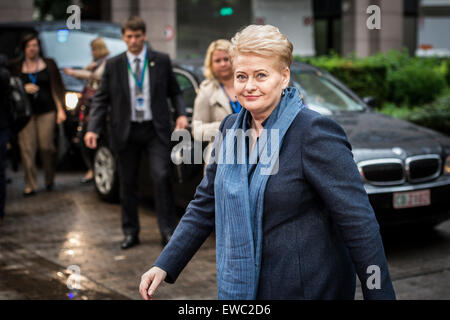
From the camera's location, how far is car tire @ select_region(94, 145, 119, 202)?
928 cm

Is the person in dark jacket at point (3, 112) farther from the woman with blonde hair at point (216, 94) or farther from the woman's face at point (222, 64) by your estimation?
the woman's face at point (222, 64)

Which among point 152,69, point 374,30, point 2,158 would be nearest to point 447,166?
point 152,69

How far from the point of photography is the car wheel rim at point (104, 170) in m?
9.30

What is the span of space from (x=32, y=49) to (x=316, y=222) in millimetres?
8190

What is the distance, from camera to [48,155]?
10.6 m

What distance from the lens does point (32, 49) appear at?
400 inches

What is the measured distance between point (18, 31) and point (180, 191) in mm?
6247

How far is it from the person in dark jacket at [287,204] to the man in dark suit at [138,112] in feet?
14.5

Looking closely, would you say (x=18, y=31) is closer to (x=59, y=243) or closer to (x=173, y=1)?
(x=59, y=243)

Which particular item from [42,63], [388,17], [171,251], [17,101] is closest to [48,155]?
[42,63]

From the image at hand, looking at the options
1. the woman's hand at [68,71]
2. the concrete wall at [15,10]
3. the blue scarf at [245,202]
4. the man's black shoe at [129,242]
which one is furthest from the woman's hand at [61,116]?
the concrete wall at [15,10]

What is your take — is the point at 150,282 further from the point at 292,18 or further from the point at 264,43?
the point at 292,18

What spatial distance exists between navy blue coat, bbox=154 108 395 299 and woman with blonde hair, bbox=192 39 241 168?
13.2ft

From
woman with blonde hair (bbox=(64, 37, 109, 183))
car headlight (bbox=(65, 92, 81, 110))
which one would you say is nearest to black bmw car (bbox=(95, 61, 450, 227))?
woman with blonde hair (bbox=(64, 37, 109, 183))
